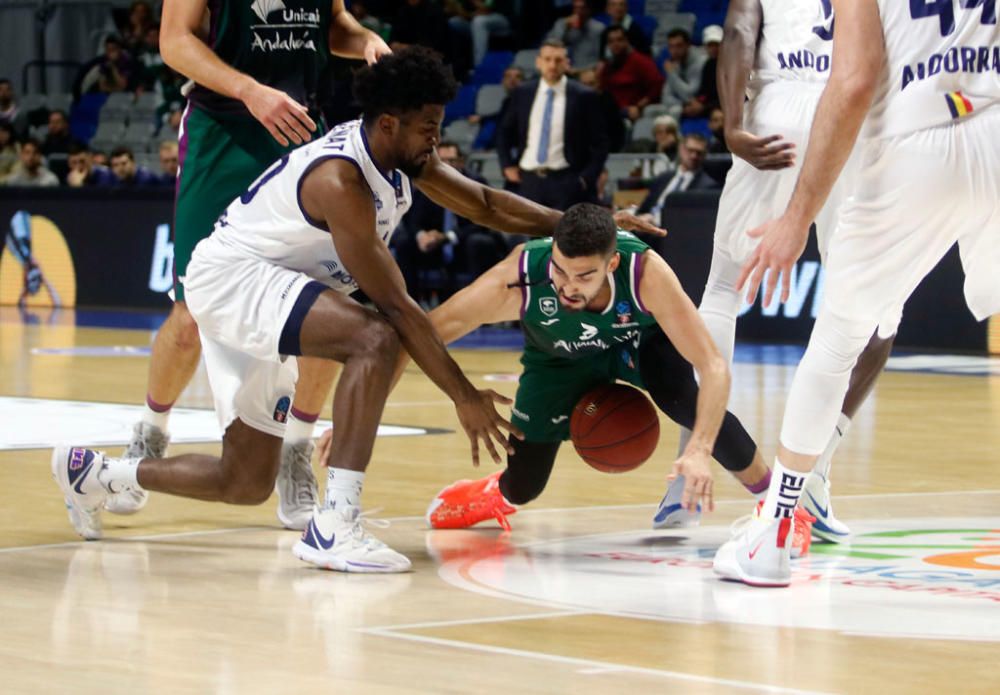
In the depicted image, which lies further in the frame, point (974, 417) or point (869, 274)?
point (974, 417)

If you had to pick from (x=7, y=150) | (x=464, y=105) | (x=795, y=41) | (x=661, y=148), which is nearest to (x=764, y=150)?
(x=795, y=41)

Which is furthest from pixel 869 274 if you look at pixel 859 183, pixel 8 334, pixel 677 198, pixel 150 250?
pixel 150 250

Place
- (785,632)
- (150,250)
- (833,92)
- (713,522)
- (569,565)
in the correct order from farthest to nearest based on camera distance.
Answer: (150,250) < (713,522) < (569,565) < (833,92) < (785,632)

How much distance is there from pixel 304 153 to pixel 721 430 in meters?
1.42

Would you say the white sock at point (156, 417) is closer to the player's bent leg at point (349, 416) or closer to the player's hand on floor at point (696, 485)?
the player's bent leg at point (349, 416)

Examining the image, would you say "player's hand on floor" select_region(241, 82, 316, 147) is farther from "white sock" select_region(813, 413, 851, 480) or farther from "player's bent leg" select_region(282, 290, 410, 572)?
"white sock" select_region(813, 413, 851, 480)

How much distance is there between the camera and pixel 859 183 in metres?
4.41

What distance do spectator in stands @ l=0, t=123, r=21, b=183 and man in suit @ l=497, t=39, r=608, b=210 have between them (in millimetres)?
7554

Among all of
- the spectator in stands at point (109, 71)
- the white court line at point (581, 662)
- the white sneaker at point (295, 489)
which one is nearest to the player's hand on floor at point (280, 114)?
the white sneaker at point (295, 489)

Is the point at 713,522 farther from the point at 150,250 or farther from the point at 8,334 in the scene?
the point at 150,250

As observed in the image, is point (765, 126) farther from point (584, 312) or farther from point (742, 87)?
point (584, 312)

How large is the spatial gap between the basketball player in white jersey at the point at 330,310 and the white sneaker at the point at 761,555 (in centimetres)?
65

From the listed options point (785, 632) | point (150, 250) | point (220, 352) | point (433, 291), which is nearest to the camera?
point (785, 632)

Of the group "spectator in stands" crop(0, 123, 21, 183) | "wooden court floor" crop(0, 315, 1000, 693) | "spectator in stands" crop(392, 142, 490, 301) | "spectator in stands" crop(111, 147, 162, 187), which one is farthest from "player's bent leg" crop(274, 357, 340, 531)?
"spectator in stands" crop(0, 123, 21, 183)
